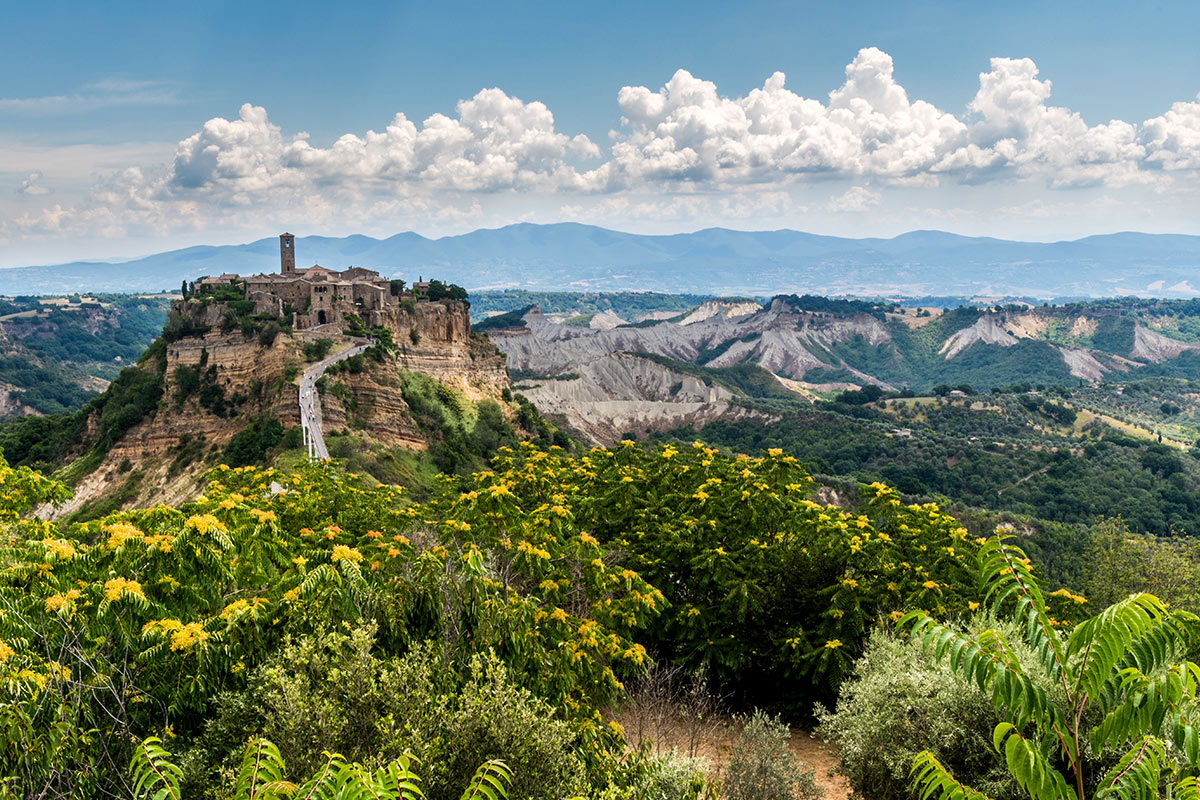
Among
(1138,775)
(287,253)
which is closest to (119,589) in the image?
(1138,775)

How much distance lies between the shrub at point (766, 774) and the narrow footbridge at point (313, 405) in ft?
122

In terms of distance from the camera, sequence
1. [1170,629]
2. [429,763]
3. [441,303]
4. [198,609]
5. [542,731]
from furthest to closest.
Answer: [441,303]
[198,609]
[542,731]
[429,763]
[1170,629]

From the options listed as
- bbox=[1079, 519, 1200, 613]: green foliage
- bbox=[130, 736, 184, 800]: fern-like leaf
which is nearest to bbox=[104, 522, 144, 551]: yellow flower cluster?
bbox=[130, 736, 184, 800]: fern-like leaf

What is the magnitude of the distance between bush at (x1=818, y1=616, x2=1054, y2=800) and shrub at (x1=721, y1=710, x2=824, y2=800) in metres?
1.09

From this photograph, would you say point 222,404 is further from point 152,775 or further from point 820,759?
point 152,775

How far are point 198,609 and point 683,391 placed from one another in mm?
147456

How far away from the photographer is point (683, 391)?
15800 cm

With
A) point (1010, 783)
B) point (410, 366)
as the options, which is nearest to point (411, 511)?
point (1010, 783)

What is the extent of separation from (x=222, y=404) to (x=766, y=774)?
57.3 metres

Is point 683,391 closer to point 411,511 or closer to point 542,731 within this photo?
point 411,511

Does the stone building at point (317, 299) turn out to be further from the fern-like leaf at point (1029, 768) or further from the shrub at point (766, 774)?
the fern-like leaf at point (1029, 768)

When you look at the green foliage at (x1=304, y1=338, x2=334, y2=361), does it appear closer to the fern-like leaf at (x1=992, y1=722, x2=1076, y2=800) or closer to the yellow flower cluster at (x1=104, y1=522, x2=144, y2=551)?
the yellow flower cluster at (x1=104, y1=522, x2=144, y2=551)

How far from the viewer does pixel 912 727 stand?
13055 millimetres

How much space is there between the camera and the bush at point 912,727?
12516 millimetres
